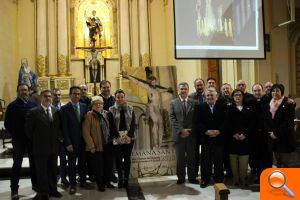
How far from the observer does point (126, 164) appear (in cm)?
479

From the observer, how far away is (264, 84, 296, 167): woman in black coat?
4484 mm

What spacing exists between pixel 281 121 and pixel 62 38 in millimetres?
9308

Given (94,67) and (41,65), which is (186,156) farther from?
(41,65)

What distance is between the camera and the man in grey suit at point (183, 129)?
16.0ft

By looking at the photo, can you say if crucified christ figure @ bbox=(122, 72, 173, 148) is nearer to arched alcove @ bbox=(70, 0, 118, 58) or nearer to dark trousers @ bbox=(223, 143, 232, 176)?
dark trousers @ bbox=(223, 143, 232, 176)

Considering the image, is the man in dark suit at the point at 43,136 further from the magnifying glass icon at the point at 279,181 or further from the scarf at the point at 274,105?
the magnifying glass icon at the point at 279,181

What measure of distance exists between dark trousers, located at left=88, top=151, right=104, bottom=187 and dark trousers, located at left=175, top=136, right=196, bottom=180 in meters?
1.03

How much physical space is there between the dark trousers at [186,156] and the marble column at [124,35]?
7878 millimetres

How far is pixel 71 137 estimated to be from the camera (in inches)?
180

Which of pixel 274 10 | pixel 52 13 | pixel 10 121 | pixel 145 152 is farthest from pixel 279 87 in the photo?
pixel 52 13

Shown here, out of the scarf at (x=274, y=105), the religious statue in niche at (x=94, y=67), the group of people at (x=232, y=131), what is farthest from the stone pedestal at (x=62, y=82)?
the scarf at (x=274, y=105)

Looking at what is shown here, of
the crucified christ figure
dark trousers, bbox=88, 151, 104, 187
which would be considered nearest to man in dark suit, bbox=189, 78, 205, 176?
the crucified christ figure

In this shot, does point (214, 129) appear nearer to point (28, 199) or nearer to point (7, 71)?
point (28, 199)

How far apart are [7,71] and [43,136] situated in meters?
8.02
